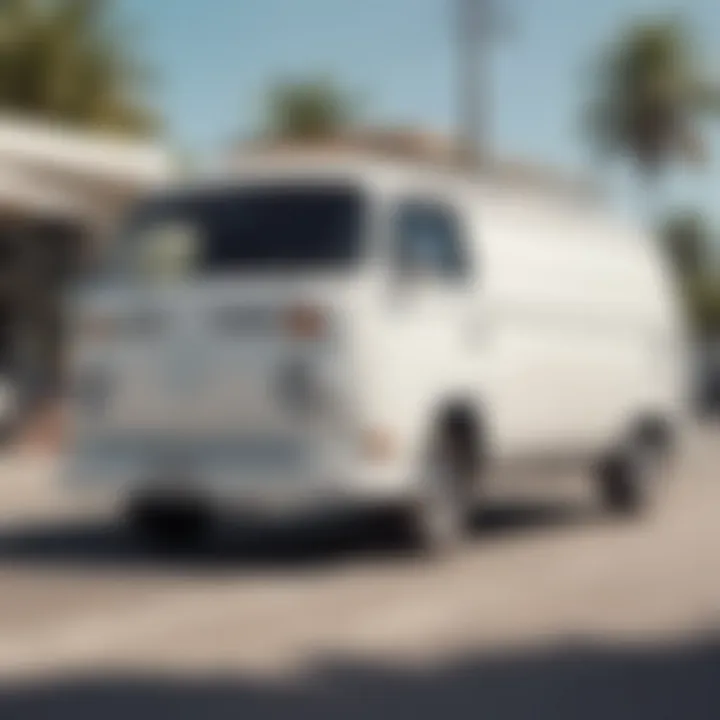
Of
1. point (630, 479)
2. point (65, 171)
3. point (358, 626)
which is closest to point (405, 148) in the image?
point (65, 171)

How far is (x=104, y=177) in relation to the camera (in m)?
25.2

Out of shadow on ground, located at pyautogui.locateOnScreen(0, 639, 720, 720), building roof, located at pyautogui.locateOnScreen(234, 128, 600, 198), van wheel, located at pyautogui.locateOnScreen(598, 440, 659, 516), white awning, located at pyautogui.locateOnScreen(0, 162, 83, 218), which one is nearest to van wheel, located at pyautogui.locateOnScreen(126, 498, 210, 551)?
van wheel, located at pyautogui.locateOnScreen(598, 440, 659, 516)

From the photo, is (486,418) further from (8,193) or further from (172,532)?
(8,193)

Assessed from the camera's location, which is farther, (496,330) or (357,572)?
(496,330)

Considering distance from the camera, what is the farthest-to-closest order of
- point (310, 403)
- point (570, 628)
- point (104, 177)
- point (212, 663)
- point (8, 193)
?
point (104, 177) < point (8, 193) < point (310, 403) < point (570, 628) < point (212, 663)

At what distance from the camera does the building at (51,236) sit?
2455cm

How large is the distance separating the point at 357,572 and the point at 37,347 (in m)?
14.8

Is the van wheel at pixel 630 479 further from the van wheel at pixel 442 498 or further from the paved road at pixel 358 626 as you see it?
the van wheel at pixel 442 498

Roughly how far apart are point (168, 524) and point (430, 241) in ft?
8.70

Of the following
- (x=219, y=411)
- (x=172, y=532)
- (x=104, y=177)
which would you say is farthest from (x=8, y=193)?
(x=219, y=411)

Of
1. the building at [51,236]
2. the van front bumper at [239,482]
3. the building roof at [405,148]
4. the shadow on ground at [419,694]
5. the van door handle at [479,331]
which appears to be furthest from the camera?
the building roof at [405,148]

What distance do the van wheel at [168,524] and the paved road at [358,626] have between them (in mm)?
295

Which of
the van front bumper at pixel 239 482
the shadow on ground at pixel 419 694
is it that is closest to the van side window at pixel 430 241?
the van front bumper at pixel 239 482

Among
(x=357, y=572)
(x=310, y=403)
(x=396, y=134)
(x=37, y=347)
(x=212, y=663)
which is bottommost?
(x=212, y=663)
